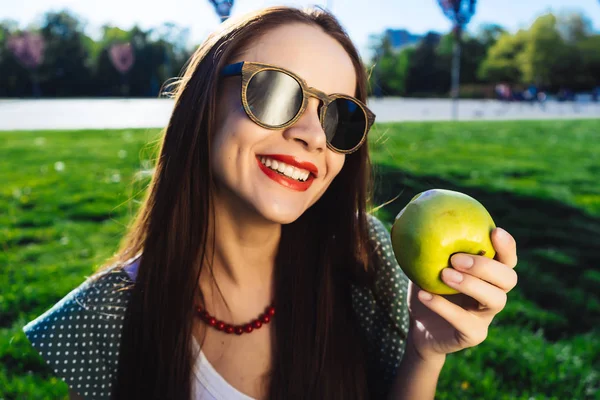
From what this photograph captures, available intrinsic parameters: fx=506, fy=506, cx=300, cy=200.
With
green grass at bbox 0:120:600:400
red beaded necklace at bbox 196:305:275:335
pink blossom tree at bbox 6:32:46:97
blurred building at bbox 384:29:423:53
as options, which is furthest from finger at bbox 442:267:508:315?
pink blossom tree at bbox 6:32:46:97

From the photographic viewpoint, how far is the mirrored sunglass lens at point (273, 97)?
54.4 inches

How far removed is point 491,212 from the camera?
5.07 metres

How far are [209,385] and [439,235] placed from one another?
2.77ft

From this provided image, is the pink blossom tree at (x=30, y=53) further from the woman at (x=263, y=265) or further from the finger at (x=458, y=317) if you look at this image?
the finger at (x=458, y=317)

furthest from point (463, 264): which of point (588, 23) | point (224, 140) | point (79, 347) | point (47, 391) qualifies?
point (588, 23)

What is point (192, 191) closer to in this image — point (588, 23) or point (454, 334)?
point (454, 334)

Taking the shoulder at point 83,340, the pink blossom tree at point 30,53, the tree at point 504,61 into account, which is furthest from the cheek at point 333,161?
the tree at point 504,61

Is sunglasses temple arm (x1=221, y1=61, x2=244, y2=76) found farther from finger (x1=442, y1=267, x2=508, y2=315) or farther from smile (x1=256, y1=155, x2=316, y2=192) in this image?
finger (x1=442, y1=267, x2=508, y2=315)

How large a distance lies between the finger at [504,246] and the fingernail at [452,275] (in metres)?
0.12

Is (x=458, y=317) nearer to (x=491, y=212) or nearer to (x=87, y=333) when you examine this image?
(x=87, y=333)

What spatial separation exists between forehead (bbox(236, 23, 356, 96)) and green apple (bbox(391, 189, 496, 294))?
17.2 inches

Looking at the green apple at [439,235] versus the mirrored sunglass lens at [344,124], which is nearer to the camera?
the green apple at [439,235]

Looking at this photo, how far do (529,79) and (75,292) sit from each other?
6308cm

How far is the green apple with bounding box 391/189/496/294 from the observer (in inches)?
49.8
